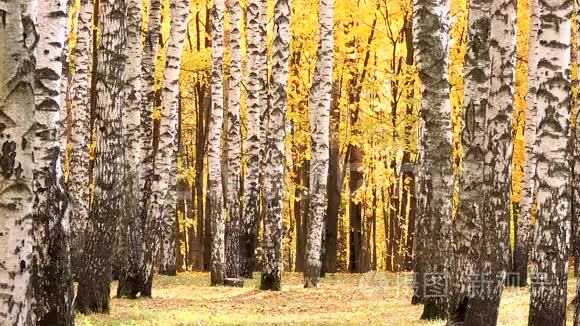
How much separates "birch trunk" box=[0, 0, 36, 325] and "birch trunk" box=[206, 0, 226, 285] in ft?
51.3

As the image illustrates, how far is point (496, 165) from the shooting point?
10.2 m

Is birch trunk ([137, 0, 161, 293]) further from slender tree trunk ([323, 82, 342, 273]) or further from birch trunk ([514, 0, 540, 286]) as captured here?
birch trunk ([514, 0, 540, 286])

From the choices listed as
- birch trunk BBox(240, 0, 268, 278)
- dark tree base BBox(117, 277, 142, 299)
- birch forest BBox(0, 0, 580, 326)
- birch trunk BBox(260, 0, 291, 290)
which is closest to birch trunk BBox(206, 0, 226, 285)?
birch forest BBox(0, 0, 580, 326)

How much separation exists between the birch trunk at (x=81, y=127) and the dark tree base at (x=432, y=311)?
24.1 feet

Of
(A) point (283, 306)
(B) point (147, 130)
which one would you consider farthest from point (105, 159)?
(B) point (147, 130)

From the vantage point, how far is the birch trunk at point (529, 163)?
66.7ft

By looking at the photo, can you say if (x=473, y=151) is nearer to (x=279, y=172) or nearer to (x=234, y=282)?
(x=279, y=172)

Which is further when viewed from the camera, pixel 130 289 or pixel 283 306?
pixel 130 289

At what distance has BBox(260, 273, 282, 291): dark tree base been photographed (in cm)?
1895

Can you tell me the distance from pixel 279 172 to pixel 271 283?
246 cm

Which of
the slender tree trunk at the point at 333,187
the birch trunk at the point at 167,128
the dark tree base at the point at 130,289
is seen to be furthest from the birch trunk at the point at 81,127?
the slender tree trunk at the point at 333,187

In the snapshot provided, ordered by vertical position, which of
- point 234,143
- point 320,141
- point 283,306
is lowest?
point 283,306

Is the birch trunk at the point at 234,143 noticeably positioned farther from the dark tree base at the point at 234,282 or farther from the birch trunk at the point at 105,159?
the birch trunk at the point at 105,159

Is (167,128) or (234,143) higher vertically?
(234,143)
